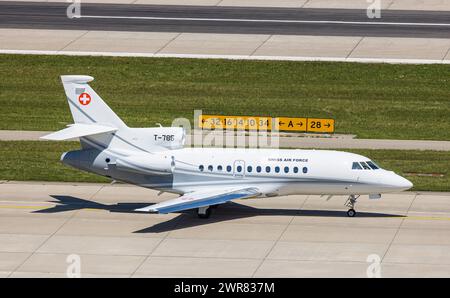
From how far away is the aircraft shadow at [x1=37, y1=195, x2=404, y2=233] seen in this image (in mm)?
44656

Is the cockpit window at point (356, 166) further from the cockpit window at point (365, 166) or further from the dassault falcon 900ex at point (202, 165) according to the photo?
the cockpit window at point (365, 166)

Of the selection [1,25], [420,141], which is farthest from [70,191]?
[1,25]

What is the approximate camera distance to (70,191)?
4941 cm

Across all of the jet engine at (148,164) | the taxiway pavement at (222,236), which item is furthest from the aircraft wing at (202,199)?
the jet engine at (148,164)

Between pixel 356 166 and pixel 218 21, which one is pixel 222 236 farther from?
pixel 218 21

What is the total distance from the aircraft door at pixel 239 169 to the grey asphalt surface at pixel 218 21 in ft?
88.0

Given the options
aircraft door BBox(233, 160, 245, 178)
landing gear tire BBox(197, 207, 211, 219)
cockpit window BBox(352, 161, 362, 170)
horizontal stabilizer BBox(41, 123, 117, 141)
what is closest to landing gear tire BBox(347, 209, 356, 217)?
cockpit window BBox(352, 161, 362, 170)

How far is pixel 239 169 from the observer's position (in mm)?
45031

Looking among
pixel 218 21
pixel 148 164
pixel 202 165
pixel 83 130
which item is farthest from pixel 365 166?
pixel 218 21

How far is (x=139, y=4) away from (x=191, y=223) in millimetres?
36100

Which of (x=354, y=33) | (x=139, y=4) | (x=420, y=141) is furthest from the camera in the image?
(x=139, y=4)

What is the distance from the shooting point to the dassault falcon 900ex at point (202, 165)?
44.5 m

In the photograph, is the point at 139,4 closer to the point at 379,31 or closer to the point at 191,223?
the point at 379,31

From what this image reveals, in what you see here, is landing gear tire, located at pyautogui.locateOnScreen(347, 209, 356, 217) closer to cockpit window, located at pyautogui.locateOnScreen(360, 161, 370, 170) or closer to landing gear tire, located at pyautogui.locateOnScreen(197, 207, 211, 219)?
cockpit window, located at pyautogui.locateOnScreen(360, 161, 370, 170)
